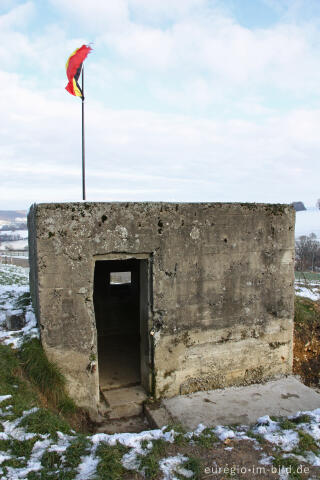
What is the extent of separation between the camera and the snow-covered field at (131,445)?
2965 millimetres

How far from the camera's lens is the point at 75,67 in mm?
7430

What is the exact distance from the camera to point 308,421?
3934 millimetres

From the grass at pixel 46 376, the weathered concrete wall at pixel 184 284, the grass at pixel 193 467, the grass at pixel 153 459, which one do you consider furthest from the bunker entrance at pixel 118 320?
the grass at pixel 193 467

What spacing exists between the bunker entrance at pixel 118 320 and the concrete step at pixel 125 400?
1.85ft

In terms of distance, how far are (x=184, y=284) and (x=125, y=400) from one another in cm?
194

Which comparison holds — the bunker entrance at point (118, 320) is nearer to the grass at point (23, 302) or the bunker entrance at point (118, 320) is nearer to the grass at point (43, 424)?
the grass at point (23, 302)

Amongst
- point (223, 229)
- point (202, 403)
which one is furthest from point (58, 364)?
point (223, 229)

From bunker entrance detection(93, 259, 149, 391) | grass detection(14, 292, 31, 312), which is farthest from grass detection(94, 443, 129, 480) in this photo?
grass detection(14, 292, 31, 312)

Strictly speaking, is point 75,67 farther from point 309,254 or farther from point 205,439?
point 309,254

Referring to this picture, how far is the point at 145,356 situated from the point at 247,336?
1.72m

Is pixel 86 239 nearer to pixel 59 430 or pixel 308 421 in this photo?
pixel 59 430

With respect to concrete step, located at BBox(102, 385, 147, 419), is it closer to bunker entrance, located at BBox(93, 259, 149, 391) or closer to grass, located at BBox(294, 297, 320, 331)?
bunker entrance, located at BBox(93, 259, 149, 391)

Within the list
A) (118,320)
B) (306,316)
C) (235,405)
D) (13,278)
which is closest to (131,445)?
(235,405)

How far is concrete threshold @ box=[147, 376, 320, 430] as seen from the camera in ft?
16.1
